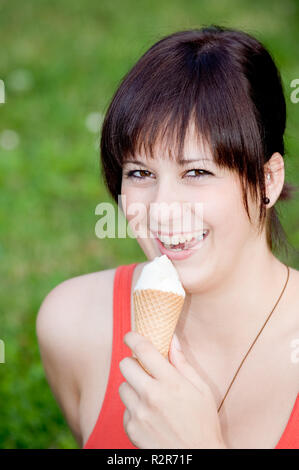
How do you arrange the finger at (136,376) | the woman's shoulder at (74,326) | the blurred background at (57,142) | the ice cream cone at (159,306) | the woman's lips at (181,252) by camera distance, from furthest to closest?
1. the blurred background at (57,142)
2. the woman's shoulder at (74,326)
3. the woman's lips at (181,252)
4. the ice cream cone at (159,306)
5. the finger at (136,376)

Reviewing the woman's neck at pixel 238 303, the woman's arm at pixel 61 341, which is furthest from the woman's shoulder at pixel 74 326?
the woman's neck at pixel 238 303

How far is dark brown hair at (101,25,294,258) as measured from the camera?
1883 mm

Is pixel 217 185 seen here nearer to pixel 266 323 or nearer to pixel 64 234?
pixel 266 323

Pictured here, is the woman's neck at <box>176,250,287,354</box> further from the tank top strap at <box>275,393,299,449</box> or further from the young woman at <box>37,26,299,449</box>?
the tank top strap at <box>275,393,299,449</box>

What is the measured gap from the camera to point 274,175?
209 centimetres

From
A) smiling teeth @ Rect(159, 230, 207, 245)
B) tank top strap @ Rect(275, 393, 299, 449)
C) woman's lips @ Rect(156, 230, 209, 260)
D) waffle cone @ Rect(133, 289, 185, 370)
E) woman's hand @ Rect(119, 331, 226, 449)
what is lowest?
tank top strap @ Rect(275, 393, 299, 449)

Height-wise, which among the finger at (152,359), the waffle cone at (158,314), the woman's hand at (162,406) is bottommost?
the woman's hand at (162,406)

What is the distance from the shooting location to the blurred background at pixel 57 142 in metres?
3.37

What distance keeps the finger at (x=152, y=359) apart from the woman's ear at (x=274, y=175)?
25.5 inches

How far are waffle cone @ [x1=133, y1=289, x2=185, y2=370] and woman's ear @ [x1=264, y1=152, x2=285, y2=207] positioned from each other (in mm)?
481

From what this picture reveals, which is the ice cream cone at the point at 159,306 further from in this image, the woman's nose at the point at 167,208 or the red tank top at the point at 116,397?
the red tank top at the point at 116,397

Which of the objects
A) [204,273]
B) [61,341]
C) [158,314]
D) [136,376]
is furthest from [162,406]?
[61,341]

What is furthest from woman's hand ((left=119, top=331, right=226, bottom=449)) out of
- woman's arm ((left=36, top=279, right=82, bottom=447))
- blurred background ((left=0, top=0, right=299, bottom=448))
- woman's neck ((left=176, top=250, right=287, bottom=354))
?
blurred background ((left=0, top=0, right=299, bottom=448))
